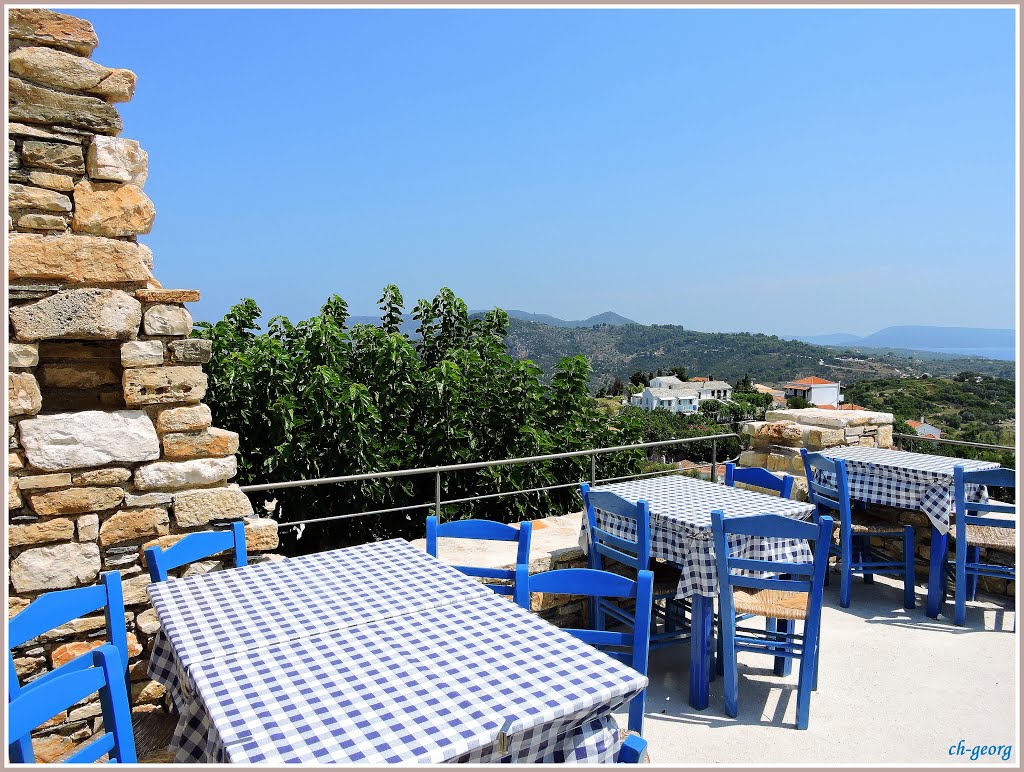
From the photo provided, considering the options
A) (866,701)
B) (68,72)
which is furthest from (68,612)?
(866,701)

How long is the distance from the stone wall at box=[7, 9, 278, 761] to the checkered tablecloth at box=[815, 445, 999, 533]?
4210mm

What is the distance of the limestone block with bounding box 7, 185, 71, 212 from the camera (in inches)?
109

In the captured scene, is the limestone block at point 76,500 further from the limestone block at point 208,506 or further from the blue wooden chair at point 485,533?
the blue wooden chair at point 485,533

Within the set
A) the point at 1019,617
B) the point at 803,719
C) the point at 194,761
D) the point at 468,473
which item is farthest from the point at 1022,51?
the point at 468,473

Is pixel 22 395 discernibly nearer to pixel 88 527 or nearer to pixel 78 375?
pixel 78 375

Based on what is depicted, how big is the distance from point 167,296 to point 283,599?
5.20ft

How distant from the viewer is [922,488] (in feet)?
14.5

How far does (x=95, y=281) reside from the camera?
2.91 meters

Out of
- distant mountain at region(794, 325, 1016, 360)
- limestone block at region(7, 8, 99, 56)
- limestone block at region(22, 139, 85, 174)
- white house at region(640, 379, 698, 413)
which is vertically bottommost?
white house at region(640, 379, 698, 413)

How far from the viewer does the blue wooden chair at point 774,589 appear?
9.80 ft

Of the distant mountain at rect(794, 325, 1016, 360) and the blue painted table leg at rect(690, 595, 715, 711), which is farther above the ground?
the distant mountain at rect(794, 325, 1016, 360)

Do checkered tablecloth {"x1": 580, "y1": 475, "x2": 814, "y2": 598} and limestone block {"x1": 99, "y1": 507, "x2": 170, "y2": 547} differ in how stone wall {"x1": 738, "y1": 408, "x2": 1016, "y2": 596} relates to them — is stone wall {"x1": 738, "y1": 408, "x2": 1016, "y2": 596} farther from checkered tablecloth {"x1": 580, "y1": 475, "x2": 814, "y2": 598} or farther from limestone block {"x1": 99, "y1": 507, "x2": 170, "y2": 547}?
limestone block {"x1": 99, "y1": 507, "x2": 170, "y2": 547}

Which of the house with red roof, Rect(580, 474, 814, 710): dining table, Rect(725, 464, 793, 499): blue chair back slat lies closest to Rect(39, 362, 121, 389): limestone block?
Rect(580, 474, 814, 710): dining table

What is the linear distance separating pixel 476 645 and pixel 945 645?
3346 millimetres
